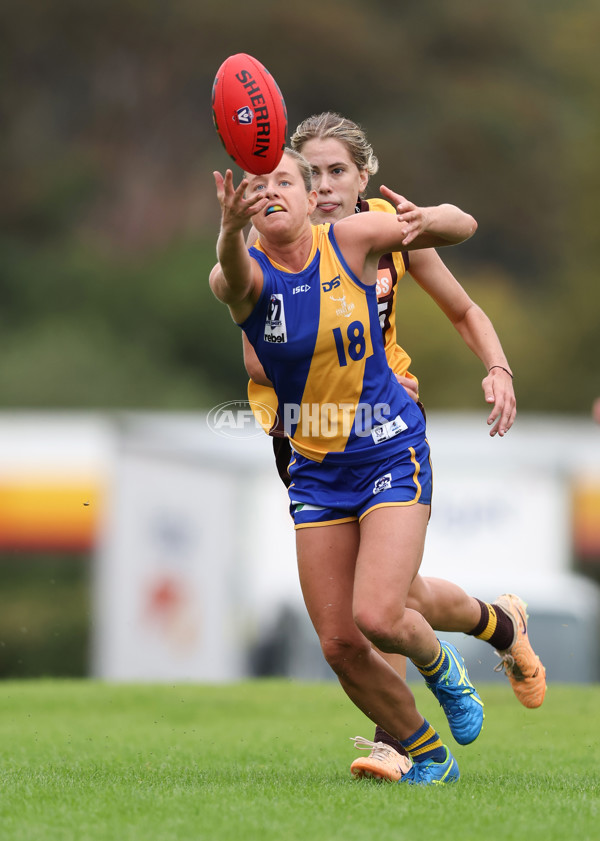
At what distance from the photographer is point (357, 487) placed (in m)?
6.07

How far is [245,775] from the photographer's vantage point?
6117 mm

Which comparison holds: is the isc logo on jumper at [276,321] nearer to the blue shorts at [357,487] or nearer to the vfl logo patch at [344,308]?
the vfl logo patch at [344,308]

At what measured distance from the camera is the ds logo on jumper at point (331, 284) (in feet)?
19.3

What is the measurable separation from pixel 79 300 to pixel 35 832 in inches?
1399

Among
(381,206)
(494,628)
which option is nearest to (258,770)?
(494,628)

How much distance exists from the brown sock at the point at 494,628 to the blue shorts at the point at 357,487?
93 centimetres

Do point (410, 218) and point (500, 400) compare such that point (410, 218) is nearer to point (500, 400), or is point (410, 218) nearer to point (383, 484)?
point (500, 400)

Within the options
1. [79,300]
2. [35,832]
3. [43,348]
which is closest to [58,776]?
[35,832]

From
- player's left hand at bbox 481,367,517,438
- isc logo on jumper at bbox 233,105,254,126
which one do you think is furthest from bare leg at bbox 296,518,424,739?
isc logo on jumper at bbox 233,105,254,126

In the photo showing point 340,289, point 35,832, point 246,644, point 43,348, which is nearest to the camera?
point 35,832

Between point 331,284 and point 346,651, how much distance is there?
1443mm

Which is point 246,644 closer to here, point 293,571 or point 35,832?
point 293,571

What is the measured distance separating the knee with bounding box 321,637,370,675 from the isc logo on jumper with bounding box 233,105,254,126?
2029mm

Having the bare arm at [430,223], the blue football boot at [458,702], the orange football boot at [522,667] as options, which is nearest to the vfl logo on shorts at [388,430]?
the bare arm at [430,223]
